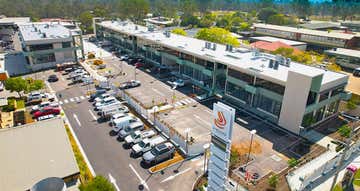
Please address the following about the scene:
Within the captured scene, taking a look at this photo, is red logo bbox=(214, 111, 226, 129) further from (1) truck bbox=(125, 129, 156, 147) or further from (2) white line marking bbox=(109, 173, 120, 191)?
(1) truck bbox=(125, 129, 156, 147)

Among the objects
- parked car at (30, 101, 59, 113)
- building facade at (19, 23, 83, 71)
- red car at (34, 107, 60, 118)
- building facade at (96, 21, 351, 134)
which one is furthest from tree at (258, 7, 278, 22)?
red car at (34, 107, 60, 118)

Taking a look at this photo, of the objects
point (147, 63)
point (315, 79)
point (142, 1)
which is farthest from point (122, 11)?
point (315, 79)

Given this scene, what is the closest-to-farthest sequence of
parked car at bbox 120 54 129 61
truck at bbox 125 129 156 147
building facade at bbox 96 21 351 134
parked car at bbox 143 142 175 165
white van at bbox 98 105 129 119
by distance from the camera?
1. parked car at bbox 143 142 175 165
2. truck at bbox 125 129 156 147
3. building facade at bbox 96 21 351 134
4. white van at bbox 98 105 129 119
5. parked car at bbox 120 54 129 61

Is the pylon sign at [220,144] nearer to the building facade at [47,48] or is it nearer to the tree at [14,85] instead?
the tree at [14,85]

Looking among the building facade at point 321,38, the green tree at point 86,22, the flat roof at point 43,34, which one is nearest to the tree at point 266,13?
the building facade at point 321,38

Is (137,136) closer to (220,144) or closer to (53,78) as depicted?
(220,144)

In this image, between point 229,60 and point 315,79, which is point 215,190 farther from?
point 229,60
